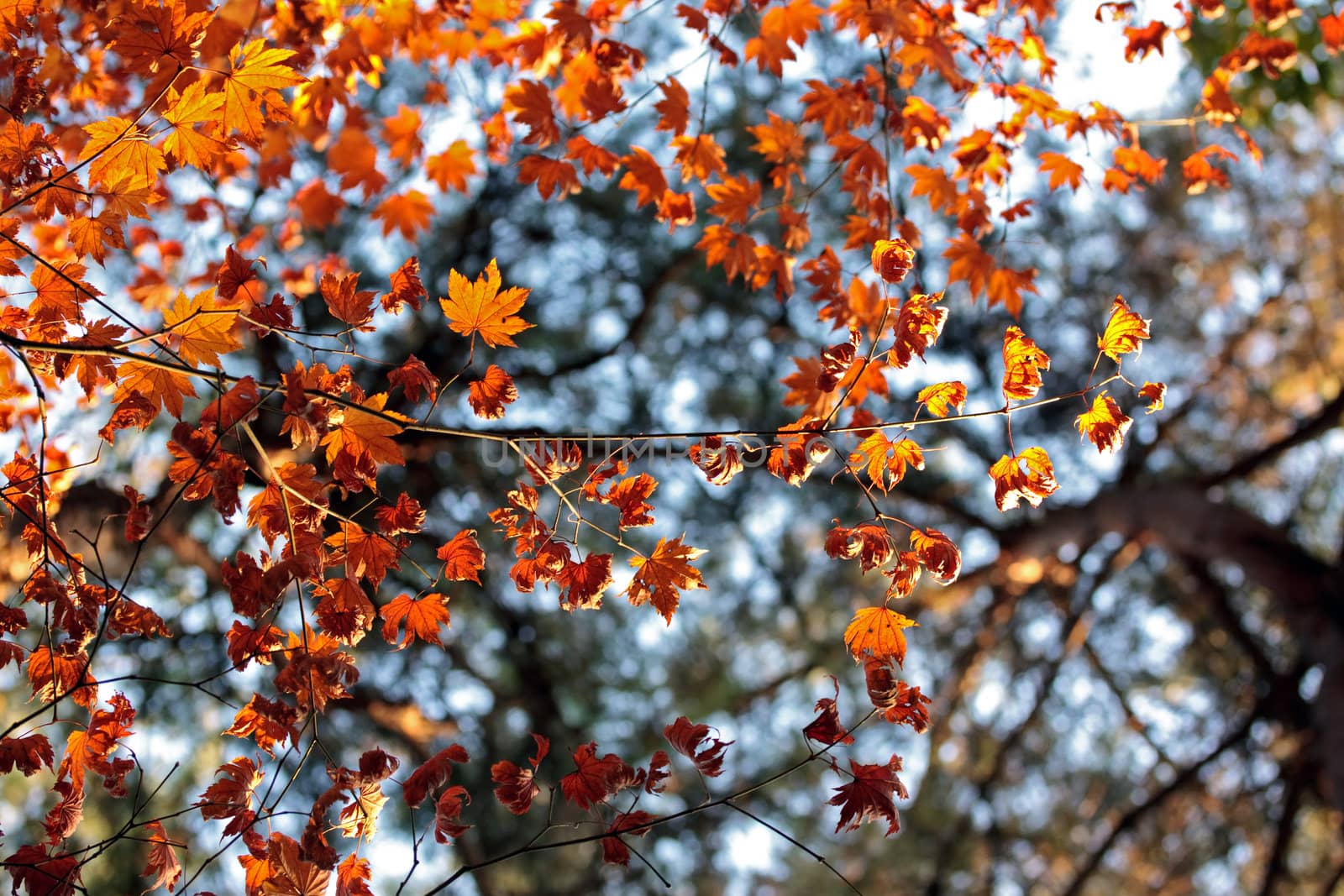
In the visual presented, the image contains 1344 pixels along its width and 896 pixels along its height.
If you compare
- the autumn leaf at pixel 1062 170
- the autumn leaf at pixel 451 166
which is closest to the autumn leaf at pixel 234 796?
the autumn leaf at pixel 451 166

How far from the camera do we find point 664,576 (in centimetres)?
151

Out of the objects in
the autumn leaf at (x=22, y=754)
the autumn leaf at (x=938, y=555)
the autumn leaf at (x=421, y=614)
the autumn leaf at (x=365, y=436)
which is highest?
the autumn leaf at (x=365, y=436)

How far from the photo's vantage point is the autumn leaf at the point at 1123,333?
144cm

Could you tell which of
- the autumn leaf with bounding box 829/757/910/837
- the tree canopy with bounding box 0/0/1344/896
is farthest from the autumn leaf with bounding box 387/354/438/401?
the autumn leaf with bounding box 829/757/910/837

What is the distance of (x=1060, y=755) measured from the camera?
18.2 ft

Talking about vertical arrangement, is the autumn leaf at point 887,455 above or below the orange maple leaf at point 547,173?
below

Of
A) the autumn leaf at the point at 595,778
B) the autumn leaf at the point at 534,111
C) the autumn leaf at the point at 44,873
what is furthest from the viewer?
the autumn leaf at the point at 534,111

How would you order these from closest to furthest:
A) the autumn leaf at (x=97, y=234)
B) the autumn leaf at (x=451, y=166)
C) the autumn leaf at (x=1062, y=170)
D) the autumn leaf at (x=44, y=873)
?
the autumn leaf at (x=44, y=873), the autumn leaf at (x=97, y=234), the autumn leaf at (x=1062, y=170), the autumn leaf at (x=451, y=166)

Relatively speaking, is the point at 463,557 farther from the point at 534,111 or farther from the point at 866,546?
the point at 534,111

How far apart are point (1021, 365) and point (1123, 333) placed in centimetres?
18

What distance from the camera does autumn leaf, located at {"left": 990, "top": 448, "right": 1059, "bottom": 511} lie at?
145cm

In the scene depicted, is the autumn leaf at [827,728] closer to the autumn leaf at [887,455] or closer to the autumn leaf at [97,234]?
the autumn leaf at [887,455]

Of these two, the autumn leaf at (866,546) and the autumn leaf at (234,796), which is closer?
the autumn leaf at (234,796)

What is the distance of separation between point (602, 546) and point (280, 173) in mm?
2389
